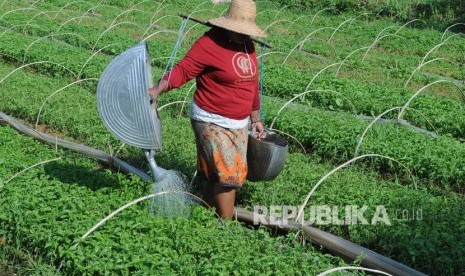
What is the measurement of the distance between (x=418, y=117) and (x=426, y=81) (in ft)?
7.97

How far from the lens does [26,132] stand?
309 inches

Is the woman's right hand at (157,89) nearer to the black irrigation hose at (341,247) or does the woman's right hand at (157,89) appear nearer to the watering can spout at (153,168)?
the watering can spout at (153,168)

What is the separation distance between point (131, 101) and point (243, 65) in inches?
34.3

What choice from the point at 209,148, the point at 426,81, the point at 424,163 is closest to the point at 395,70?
the point at 426,81

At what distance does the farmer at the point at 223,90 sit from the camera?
5.18 meters

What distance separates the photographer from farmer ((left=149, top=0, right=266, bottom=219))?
204 inches

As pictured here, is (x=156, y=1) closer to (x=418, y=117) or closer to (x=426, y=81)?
(x=426, y=81)

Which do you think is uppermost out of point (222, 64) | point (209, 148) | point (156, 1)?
point (222, 64)

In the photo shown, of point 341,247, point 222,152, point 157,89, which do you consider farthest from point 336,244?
point 157,89

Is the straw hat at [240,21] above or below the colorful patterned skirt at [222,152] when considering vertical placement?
above

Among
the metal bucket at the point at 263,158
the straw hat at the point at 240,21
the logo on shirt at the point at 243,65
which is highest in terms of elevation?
the straw hat at the point at 240,21

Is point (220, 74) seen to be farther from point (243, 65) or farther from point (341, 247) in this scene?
point (341, 247)

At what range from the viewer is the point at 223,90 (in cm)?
532

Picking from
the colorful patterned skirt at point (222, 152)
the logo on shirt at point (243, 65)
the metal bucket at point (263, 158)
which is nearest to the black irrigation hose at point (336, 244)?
the metal bucket at point (263, 158)
